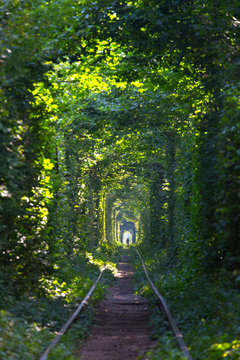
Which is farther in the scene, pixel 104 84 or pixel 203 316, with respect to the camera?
pixel 104 84

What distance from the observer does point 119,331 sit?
9695 mm

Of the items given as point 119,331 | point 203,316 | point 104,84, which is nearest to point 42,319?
point 119,331

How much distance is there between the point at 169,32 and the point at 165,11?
2.10ft

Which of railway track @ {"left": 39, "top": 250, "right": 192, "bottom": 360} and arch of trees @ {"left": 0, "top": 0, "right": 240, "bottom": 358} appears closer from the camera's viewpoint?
railway track @ {"left": 39, "top": 250, "right": 192, "bottom": 360}

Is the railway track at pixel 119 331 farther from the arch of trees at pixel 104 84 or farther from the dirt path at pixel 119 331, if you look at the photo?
the arch of trees at pixel 104 84

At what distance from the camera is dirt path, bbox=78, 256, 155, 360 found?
7.83m

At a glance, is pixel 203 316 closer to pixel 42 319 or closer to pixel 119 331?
pixel 119 331

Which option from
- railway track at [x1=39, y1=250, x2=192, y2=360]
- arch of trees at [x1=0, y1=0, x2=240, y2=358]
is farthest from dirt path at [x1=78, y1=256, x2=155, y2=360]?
arch of trees at [x1=0, y1=0, x2=240, y2=358]

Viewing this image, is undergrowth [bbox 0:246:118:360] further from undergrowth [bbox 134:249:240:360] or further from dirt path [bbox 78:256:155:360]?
undergrowth [bbox 134:249:240:360]

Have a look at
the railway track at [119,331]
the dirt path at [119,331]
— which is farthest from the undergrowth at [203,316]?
the dirt path at [119,331]

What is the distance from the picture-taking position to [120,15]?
11750 millimetres

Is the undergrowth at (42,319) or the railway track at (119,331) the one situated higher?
the undergrowth at (42,319)

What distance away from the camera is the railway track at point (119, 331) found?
7.68 m

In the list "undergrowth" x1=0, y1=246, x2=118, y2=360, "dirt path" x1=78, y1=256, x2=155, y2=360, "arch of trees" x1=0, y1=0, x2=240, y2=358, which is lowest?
"dirt path" x1=78, y1=256, x2=155, y2=360
